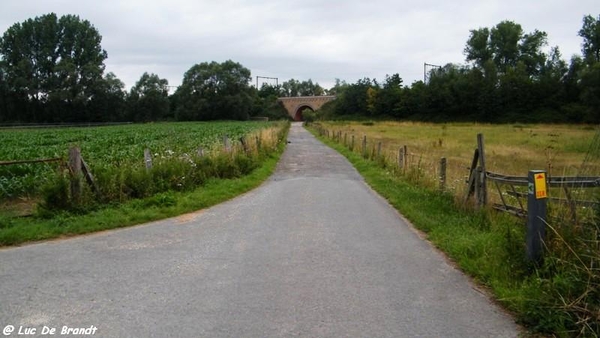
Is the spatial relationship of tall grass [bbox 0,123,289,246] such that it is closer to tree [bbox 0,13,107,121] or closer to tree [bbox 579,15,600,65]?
tree [bbox 0,13,107,121]

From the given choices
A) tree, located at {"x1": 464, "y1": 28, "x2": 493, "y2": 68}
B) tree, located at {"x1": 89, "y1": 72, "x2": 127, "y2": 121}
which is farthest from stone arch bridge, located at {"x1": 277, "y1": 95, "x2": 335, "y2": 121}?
tree, located at {"x1": 89, "y1": 72, "x2": 127, "y2": 121}

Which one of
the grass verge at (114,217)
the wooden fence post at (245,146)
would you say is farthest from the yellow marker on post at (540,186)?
the wooden fence post at (245,146)

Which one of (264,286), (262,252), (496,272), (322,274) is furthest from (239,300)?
(496,272)

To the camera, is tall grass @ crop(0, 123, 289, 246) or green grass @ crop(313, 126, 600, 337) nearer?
green grass @ crop(313, 126, 600, 337)

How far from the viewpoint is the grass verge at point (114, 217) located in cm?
791

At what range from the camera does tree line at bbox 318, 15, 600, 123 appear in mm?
83750

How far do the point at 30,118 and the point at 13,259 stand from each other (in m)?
90.0

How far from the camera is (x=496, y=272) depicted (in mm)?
5656

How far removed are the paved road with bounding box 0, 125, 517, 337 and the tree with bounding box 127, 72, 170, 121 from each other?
93.7 meters

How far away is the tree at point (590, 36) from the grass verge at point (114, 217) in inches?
3977

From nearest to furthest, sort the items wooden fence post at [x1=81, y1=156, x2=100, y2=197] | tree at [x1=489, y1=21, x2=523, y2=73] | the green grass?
the green grass → wooden fence post at [x1=81, y1=156, x2=100, y2=197] → tree at [x1=489, y1=21, x2=523, y2=73]

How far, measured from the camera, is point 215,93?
4072 inches

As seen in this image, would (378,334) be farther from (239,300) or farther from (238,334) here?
(239,300)

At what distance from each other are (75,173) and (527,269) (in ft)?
26.8
